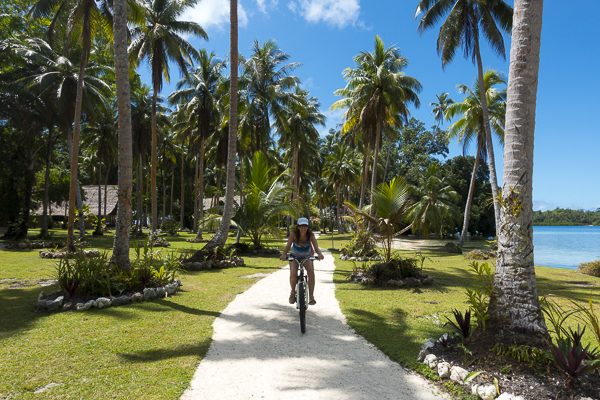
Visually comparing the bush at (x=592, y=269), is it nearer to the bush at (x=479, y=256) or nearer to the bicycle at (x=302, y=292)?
the bush at (x=479, y=256)

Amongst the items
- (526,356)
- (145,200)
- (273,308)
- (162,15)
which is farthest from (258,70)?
(145,200)

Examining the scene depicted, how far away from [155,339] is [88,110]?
20222 millimetres

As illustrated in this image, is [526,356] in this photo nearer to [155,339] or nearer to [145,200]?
[155,339]

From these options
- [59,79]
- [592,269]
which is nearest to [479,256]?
[592,269]

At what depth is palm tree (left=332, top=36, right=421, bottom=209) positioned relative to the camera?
23.0 metres

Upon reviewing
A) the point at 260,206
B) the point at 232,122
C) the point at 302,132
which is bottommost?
the point at 260,206

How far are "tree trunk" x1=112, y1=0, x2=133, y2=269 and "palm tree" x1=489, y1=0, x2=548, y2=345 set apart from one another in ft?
24.8

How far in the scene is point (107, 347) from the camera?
17.8 feet

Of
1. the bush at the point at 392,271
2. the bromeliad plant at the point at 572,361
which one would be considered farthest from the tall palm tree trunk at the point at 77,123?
the bromeliad plant at the point at 572,361

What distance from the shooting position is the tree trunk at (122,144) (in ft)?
29.3

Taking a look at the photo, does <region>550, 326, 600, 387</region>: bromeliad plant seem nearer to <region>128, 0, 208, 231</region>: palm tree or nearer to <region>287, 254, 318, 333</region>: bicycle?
<region>287, 254, 318, 333</region>: bicycle

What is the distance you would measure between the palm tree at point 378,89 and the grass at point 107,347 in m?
16.9

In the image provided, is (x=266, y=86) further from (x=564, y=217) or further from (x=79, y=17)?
(x=564, y=217)

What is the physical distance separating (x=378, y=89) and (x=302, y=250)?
61.2 ft
